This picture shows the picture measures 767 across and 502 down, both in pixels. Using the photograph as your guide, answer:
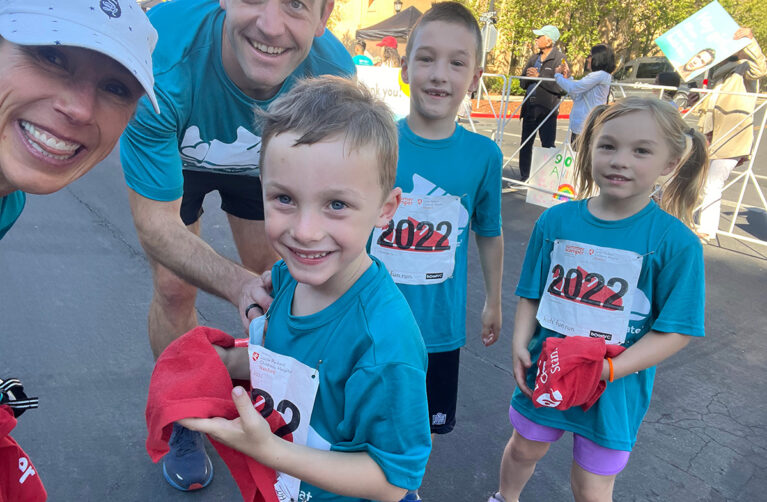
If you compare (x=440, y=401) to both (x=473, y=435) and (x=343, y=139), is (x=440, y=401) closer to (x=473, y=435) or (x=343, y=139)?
(x=473, y=435)

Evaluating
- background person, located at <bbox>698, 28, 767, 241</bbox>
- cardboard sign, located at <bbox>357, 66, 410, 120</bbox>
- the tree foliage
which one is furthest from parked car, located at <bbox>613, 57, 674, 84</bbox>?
background person, located at <bbox>698, 28, 767, 241</bbox>

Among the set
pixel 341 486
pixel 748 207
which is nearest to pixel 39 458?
pixel 341 486

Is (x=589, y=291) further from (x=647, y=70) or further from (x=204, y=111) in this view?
(x=647, y=70)

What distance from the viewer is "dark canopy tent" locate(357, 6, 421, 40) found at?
2089 centimetres

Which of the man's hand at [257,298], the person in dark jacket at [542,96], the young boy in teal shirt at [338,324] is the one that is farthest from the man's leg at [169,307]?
the person in dark jacket at [542,96]

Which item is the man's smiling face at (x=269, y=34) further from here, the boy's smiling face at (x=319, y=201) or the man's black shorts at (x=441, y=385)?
the man's black shorts at (x=441, y=385)

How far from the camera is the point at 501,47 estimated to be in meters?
21.7

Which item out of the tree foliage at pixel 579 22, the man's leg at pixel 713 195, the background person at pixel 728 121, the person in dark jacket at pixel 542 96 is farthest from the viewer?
the tree foliage at pixel 579 22

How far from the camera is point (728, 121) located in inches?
239

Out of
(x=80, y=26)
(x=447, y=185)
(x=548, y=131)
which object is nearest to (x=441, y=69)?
(x=447, y=185)

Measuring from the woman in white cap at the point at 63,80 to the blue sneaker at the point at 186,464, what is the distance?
131 centimetres

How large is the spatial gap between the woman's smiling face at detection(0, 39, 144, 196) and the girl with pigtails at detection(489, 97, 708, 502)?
1.54 meters

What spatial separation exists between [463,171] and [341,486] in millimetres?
1400

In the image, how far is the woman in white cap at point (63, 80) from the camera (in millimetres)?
1299
